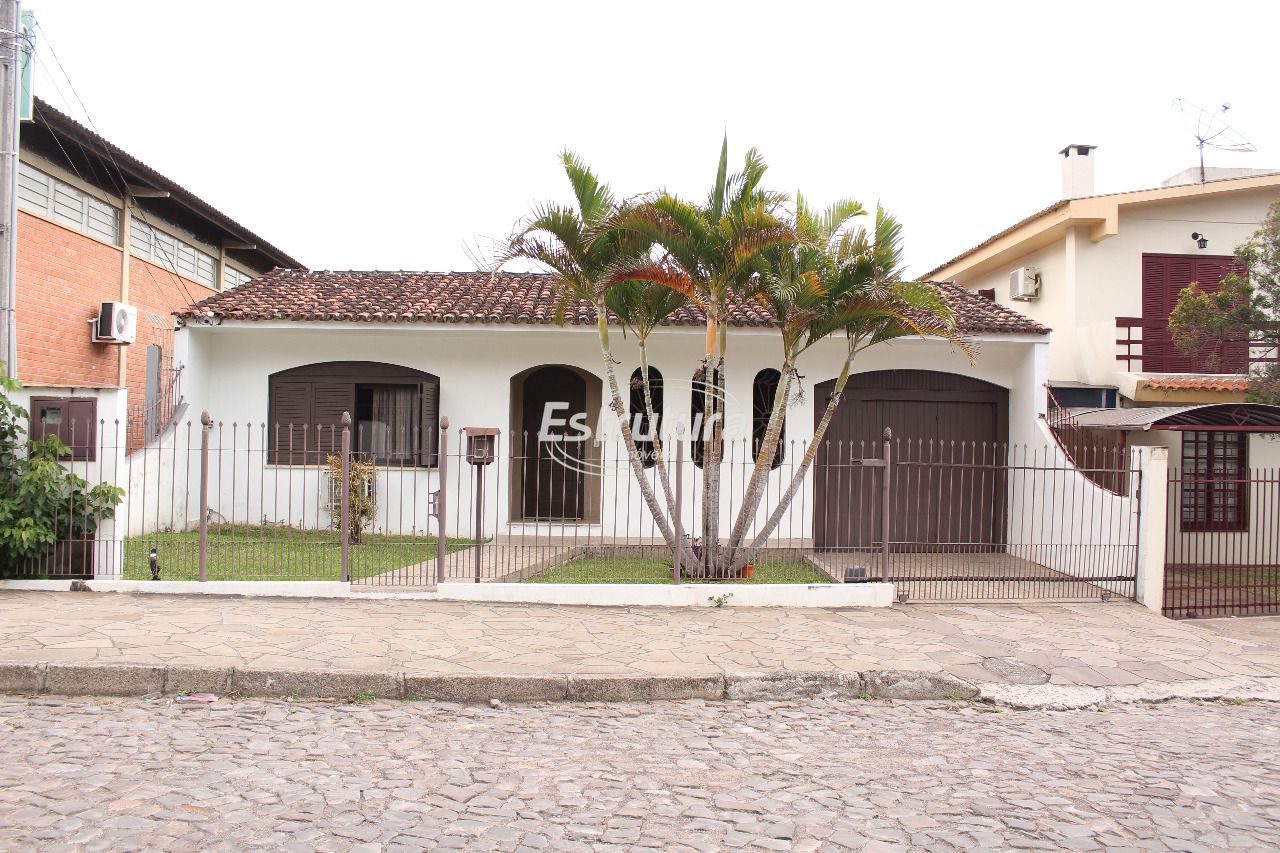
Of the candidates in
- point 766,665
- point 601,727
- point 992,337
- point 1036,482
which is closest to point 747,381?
point 992,337

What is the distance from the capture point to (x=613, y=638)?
734 cm

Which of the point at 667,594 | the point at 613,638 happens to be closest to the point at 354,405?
the point at 667,594

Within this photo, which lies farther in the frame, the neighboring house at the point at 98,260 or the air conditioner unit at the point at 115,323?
the air conditioner unit at the point at 115,323

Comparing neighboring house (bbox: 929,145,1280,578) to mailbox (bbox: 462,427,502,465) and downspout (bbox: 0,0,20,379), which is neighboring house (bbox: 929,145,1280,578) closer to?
mailbox (bbox: 462,427,502,465)

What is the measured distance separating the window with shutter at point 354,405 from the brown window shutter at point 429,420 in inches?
2.2

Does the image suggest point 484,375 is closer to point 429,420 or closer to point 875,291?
point 429,420

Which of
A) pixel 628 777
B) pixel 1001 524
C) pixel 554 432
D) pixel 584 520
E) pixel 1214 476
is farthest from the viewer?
pixel 554 432

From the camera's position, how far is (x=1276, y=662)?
24.3 feet

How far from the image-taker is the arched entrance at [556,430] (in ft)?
45.1

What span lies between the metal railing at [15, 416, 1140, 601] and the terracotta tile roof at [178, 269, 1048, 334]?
5.37ft

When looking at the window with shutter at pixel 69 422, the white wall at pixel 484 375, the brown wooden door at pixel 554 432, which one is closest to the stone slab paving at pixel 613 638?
the window with shutter at pixel 69 422

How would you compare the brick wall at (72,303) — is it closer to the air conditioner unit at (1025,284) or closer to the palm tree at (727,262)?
the palm tree at (727,262)

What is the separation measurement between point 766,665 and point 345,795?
330cm

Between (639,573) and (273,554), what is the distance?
4.21 m
